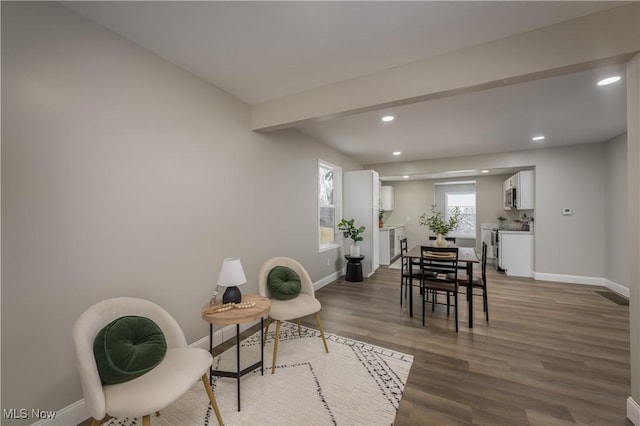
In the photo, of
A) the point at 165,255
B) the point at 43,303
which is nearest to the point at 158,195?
the point at 165,255

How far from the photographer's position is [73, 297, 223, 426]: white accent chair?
121cm

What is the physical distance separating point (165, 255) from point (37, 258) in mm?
770

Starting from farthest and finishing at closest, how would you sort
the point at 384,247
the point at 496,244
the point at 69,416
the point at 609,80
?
the point at 384,247 → the point at 496,244 → the point at 609,80 → the point at 69,416

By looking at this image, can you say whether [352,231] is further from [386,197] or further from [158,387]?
[158,387]

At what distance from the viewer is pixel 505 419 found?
168 cm

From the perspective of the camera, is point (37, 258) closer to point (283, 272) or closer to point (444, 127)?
point (283, 272)

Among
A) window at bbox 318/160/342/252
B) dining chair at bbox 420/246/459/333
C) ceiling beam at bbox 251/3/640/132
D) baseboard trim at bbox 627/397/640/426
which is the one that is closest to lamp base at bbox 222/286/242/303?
ceiling beam at bbox 251/3/640/132

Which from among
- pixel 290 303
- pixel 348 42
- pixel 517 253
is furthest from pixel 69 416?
pixel 517 253

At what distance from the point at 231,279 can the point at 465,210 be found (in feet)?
23.7

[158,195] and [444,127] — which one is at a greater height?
[444,127]

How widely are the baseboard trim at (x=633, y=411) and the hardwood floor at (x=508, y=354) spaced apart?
0.14ft

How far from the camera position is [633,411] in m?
1.63

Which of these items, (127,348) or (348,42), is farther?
(348,42)

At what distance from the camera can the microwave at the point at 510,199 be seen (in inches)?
215
